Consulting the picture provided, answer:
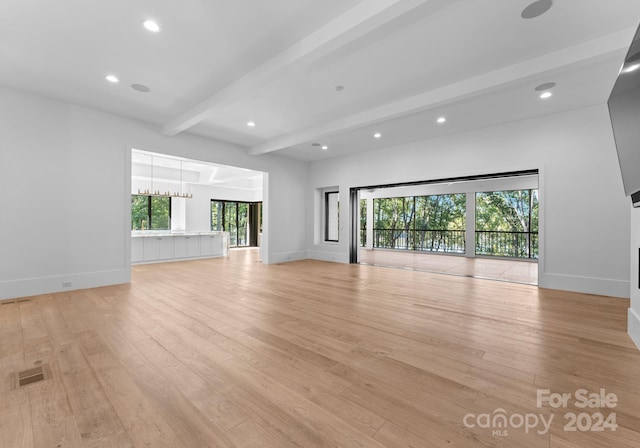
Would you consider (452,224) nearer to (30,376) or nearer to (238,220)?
(238,220)

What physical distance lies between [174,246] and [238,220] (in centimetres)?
466

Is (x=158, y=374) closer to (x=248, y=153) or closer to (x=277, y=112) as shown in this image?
(x=277, y=112)

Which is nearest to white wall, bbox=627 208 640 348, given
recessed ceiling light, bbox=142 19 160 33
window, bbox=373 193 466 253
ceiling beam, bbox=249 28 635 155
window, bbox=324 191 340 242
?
ceiling beam, bbox=249 28 635 155

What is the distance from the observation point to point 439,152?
5.91 m

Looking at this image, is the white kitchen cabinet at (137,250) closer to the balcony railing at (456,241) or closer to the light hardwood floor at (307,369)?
the light hardwood floor at (307,369)

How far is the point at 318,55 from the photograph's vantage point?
2.75 m

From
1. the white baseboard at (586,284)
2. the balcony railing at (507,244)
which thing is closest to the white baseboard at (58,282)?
the white baseboard at (586,284)

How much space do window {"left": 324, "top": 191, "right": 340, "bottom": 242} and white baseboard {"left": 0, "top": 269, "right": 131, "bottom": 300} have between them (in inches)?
204

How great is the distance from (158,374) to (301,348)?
1.06 meters

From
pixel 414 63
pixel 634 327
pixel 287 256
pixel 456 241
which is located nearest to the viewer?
pixel 634 327

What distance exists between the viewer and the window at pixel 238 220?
38.1ft

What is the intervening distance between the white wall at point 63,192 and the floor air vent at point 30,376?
3.04 m

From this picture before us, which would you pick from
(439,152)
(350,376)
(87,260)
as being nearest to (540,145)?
(439,152)

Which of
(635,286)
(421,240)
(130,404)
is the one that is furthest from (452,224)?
(130,404)
